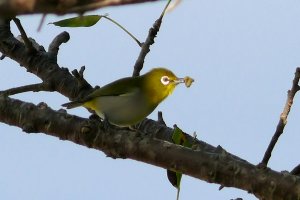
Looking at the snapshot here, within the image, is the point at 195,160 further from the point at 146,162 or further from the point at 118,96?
the point at 118,96

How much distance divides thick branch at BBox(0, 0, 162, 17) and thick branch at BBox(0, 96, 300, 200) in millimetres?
1073

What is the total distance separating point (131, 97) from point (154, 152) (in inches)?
53.8

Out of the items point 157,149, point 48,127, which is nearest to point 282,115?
point 157,149

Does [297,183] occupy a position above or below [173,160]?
below

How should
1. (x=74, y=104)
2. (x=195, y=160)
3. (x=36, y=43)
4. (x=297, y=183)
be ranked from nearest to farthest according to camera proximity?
1. (x=297, y=183)
2. (x=195, y=160)
3. (x=74, y=104)
4. (x=36, y=43)

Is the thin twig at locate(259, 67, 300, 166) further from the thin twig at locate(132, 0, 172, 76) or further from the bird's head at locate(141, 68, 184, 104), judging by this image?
the bird's head at locate(141, 68, 184, 104)

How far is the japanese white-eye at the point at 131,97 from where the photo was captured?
267 centimetres

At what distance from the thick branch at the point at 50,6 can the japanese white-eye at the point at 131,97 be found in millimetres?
2036

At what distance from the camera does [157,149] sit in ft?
A: 5.40

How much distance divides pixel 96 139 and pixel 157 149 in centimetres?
23

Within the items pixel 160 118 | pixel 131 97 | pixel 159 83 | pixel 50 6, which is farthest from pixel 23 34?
pixel 50 6

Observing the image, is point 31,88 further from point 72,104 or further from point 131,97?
point 131,97

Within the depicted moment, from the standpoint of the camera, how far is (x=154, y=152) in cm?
165

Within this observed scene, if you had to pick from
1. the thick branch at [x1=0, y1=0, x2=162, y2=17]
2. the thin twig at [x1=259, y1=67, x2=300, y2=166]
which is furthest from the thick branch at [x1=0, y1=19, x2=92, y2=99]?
the thick branch at [x1=0, y1=0, x2=162, y2=17]
